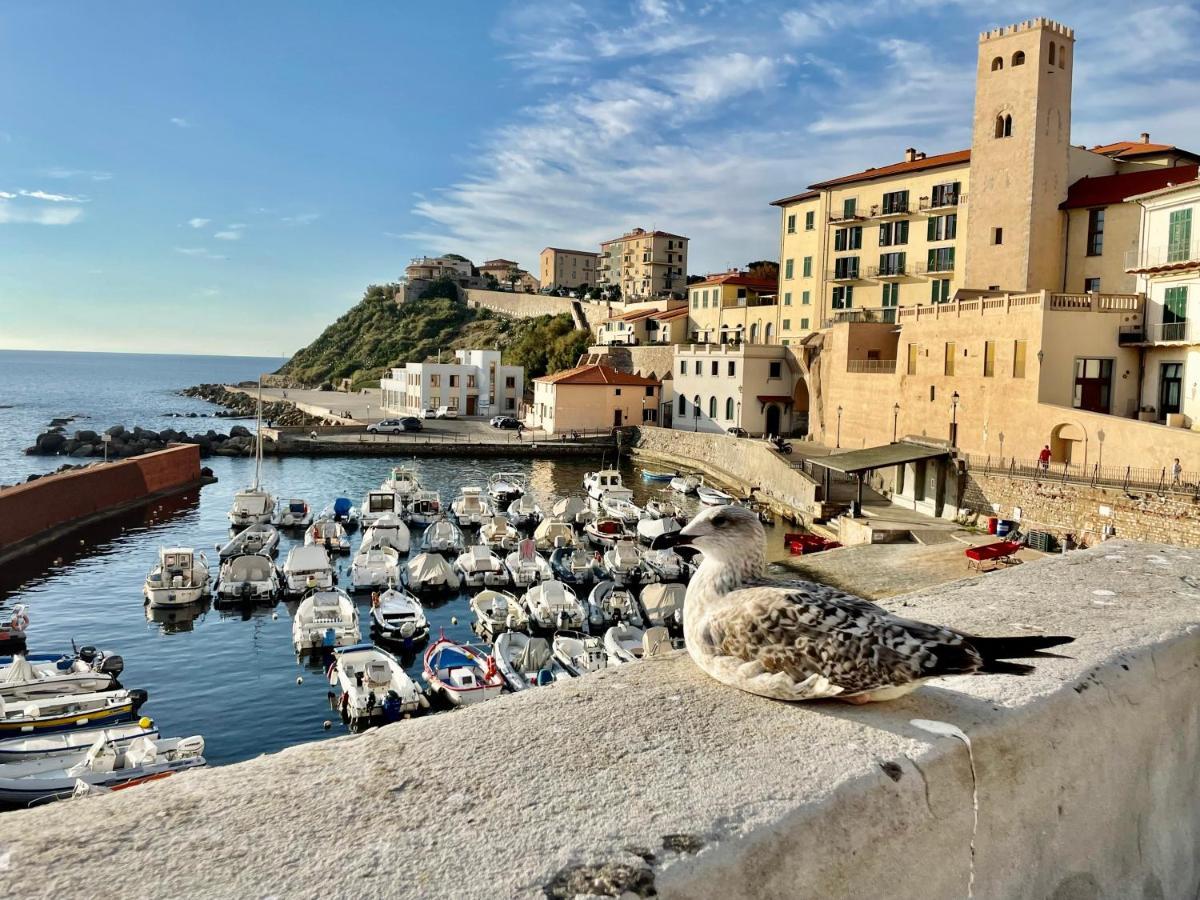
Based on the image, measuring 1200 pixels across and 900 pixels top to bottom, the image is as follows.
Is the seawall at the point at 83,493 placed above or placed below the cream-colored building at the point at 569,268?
below

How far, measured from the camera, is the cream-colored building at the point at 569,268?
147125 millimetres

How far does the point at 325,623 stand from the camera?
23562mm

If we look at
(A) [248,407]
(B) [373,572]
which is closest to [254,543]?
(B) [373,572]

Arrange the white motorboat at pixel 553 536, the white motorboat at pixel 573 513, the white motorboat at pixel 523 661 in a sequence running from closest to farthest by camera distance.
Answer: the white motorboat at pixel 523 661
the white motorboat at pixel 553 536
the white motorboat at pixel 573 513

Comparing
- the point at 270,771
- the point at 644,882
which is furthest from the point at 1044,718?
the point at 270,771

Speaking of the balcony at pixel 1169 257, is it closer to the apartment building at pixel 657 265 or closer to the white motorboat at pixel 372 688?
the white motorboat at pixel 372 688

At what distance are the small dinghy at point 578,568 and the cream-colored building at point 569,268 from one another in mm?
119004

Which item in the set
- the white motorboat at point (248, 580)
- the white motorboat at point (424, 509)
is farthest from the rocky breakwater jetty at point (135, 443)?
the white motorboat at point (248, 580)

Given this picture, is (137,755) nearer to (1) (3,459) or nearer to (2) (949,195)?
(2) (949,195)

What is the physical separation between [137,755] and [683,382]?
5276 centimetres

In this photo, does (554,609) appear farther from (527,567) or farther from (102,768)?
(102,768)

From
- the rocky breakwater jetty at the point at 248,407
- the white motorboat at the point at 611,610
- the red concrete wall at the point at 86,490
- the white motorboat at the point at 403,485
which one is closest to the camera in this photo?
the white motorboat at the point at 611,610

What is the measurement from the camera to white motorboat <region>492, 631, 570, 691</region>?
1995 centimetres

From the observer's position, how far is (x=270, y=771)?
111 inches
